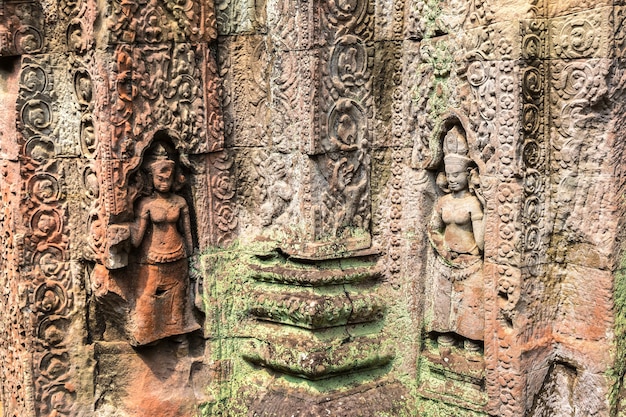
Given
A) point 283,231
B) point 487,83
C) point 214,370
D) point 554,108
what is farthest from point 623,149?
point 214,370

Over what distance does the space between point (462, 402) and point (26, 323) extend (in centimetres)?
323

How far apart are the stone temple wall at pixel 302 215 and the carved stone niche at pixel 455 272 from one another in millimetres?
16

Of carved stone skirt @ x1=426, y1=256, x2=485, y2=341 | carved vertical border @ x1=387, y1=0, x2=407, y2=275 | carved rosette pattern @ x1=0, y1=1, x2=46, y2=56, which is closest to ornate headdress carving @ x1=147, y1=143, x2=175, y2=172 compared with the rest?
carved rosette pattern @ x1=0, y1=1, x2=46, y2=56

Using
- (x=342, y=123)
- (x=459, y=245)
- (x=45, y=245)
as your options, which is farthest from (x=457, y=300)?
(x=45, y=245)

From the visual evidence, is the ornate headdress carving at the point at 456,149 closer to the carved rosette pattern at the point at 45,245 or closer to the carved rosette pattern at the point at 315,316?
the carved rosette pattern at the point at 315,316

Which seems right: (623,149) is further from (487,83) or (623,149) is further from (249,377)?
(249,377)

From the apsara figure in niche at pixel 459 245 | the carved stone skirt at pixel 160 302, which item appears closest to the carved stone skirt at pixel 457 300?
the apsara figure in niche at pixel 459 245

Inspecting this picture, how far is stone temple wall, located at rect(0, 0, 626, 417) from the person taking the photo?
511 cm

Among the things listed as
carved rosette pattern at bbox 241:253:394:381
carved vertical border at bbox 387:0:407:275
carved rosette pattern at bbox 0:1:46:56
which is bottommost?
carved rosette pattern at bbox 241:253:394:381

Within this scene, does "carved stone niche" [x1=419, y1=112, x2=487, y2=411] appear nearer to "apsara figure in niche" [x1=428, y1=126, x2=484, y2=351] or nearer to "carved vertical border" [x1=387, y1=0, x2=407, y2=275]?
"apsara figure in niche" [x1=428, y1=126, x2=484, y2=351]

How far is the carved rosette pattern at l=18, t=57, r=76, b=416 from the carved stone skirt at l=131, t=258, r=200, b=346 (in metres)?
0.60

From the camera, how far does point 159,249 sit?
226 inches

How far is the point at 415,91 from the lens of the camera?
566 centimetres

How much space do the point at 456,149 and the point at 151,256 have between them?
232 centimetres
